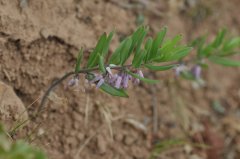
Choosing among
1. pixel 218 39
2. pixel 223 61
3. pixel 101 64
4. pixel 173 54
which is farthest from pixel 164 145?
pixel 101 64

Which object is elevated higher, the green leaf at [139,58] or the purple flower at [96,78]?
the green leaf at [139,58]

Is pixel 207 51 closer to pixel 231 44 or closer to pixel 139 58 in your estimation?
pixel 231 44

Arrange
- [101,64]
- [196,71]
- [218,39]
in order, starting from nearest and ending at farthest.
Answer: [101,64] < [218,39] < [196,71]

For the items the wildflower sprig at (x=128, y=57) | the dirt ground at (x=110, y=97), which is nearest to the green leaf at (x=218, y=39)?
the dirt ground at (x=110, y=97)

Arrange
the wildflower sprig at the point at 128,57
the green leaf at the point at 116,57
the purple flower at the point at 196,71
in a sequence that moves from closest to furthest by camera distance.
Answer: the wildflower sprig at the point at 128,57 → the green leaf at the point at 116,57 → the purple flower at the point at 196,71

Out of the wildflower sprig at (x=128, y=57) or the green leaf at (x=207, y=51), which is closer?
the wildflower sprig at (x=128, y=57)

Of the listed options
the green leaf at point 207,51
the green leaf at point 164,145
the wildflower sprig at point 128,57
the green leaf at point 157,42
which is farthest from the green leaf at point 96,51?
the green leaf at point 164,145

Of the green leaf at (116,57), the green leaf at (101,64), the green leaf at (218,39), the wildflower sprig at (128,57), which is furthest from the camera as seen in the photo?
Answer: the green leaf at (218,39)

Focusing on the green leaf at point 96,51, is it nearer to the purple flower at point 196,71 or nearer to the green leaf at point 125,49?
the green leaf at point 125,49

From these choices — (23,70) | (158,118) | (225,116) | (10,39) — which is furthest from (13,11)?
(225,116)
